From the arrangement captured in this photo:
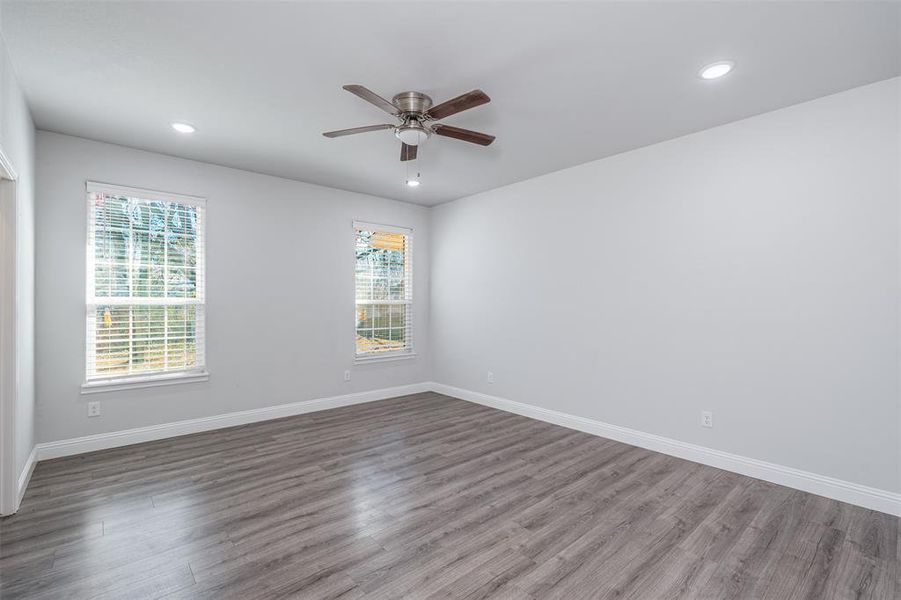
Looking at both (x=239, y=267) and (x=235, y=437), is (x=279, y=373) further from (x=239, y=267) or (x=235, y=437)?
(x=239, y=267)

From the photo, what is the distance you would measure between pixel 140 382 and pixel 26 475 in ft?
3.37

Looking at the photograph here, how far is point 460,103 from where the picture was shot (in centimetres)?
247

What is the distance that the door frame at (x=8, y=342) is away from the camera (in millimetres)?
2516

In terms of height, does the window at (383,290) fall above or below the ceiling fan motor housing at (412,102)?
below

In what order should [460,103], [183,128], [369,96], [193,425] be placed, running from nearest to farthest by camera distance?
[369,96] < [460,103] < [183,128] < [193,425]

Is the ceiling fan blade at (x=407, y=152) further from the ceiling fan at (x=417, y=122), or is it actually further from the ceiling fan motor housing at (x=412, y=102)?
the ceiling fan motor housing at (x=412, y=102)

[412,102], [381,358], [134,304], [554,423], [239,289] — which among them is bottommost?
[554,423]

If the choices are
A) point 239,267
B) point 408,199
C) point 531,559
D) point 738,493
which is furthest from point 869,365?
point 239,267

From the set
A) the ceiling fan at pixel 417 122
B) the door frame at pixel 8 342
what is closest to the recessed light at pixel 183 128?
the door frame at pixel 8 342

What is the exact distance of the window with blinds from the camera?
372 cm

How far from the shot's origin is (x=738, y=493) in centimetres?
287

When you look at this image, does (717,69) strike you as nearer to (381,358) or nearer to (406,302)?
(406,302)

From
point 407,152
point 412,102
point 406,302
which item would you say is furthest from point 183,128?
point 406,302

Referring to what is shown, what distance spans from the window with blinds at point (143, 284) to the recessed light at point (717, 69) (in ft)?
14.7
